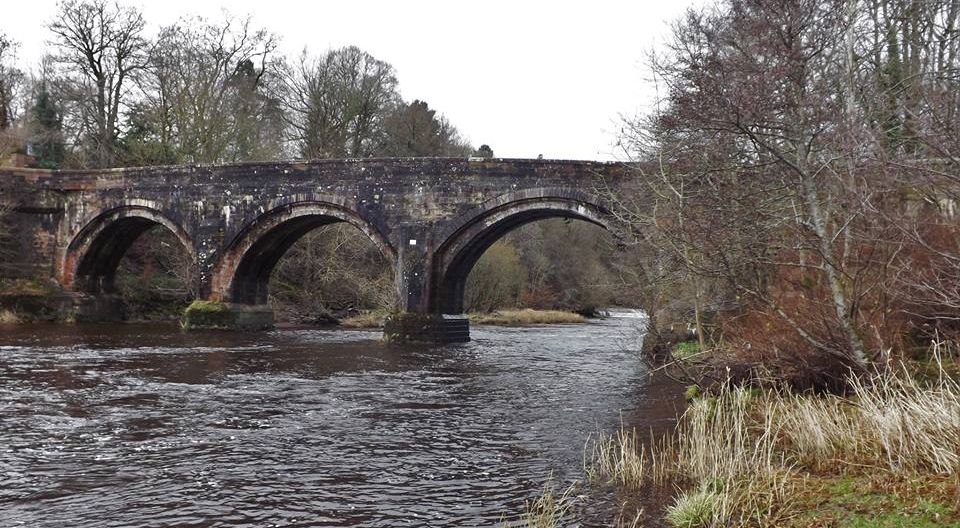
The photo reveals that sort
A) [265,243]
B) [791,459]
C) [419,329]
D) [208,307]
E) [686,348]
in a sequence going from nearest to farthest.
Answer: [791,459] → [686,348] → [419,329] → [208,307] → [265,243]

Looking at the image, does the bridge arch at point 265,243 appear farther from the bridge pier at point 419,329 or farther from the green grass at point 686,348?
the green grass at point 686,348

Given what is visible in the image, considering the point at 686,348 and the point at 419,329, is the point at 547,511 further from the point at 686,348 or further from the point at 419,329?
the point at 419,329

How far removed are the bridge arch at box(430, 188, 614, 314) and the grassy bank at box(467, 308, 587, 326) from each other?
12983mm

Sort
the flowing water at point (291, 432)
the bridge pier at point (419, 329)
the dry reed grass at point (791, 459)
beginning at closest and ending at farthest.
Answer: the dry reed grass at point (791, 459), the flowing water at point (291, 432), the bridge pier at point (419, 329)

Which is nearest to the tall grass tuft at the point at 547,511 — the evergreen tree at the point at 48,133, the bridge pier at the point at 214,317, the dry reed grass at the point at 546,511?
the dry reed grass at the point at 546,511

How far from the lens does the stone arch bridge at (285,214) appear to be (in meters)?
20.3

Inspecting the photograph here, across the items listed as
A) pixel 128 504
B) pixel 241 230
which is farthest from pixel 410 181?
pixel 128 504

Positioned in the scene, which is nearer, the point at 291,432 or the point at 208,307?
the point at 291,432

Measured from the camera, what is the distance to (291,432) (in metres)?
8.85

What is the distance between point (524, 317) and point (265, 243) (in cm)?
1582

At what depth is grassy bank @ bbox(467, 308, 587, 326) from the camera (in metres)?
35.0

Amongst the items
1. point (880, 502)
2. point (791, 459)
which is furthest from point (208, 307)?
point (880, 502)

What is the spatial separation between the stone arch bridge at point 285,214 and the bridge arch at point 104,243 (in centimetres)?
4

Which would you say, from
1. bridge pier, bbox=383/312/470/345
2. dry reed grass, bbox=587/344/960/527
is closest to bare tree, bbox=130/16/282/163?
bridge pier, bbox=383/312/470/345
